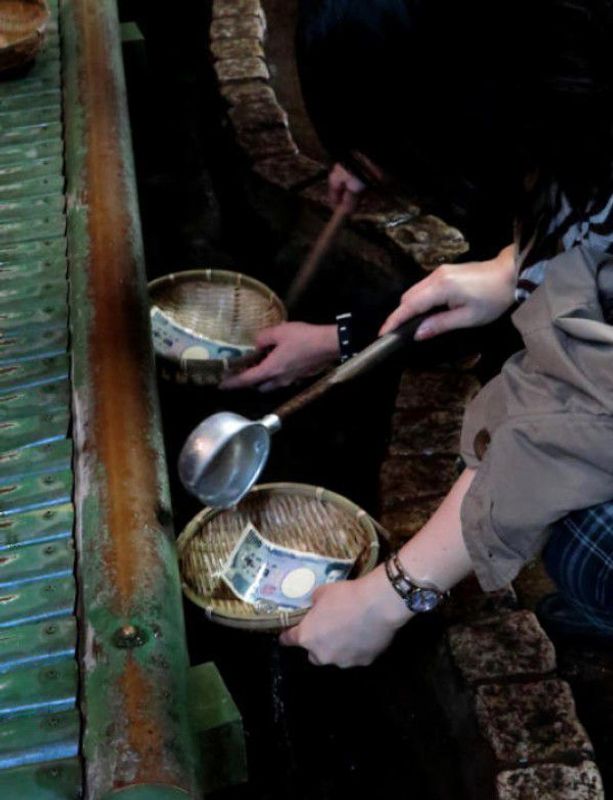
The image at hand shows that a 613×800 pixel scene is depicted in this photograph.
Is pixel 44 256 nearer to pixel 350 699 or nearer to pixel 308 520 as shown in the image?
pixel 308 520

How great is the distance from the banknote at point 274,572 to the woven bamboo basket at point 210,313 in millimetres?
921

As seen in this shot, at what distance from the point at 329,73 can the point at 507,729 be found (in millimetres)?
1689

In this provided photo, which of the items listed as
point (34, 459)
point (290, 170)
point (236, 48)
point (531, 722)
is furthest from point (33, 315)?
point (236, 48)

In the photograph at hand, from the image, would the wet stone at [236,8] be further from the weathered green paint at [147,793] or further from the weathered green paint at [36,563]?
the weathered green paint at [147,793]

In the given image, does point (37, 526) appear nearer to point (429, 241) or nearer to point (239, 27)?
point (429, 241)

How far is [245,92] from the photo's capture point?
613cm

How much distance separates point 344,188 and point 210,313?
0.99 m

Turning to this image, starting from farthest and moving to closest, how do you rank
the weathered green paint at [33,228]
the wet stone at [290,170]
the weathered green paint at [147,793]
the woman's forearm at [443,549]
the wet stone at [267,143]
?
the wet stone at [267,143], the wet stone at [290,170], the weathered green paint at [33,228], the woman's forearm at [443,549], the weathered green paint at [147,793]

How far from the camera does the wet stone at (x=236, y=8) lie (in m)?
6.94

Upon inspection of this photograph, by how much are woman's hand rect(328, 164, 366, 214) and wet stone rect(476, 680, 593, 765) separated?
65.7 inches

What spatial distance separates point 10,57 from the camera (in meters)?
4.24

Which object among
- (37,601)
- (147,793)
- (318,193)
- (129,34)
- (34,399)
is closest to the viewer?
(147,793)

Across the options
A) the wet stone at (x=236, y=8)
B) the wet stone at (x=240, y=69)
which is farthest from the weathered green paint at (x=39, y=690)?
the wet stone at (x=236, y=8)

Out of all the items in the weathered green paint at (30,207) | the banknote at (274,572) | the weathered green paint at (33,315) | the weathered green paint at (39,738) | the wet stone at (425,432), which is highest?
the weathered green paint at (30,207)
